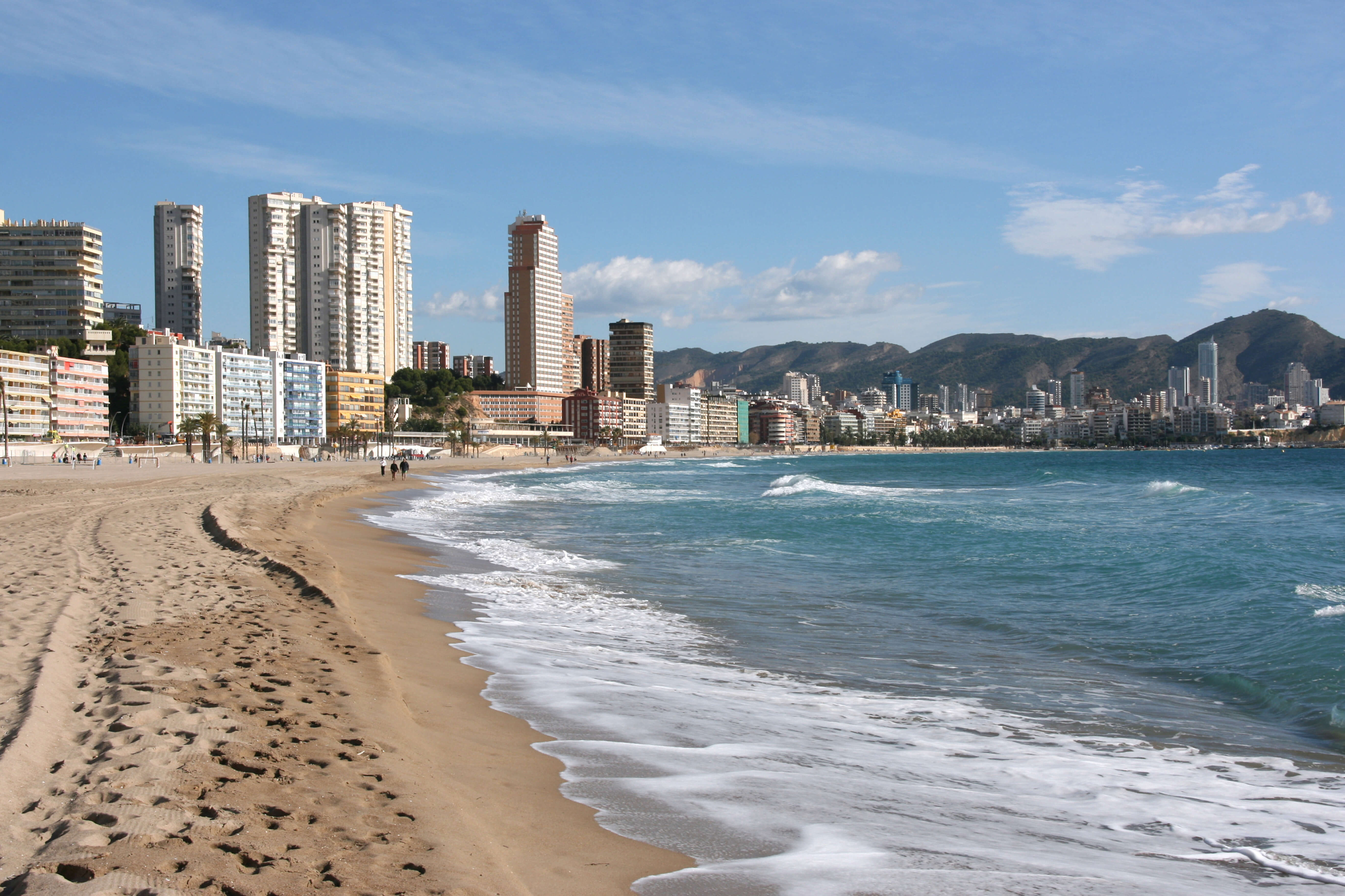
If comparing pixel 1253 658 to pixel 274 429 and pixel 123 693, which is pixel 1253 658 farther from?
pixel 274 429

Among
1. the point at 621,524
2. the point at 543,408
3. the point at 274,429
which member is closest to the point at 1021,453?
the point at 543,408

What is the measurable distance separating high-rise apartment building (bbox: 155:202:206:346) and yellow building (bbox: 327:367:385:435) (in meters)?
23.9

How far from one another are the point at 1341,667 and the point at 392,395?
140046 mm

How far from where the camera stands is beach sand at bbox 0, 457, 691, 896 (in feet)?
10.8

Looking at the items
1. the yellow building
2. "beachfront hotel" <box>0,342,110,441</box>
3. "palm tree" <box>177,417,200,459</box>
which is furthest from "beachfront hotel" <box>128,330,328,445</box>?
"beachfront hotel" <box>0,342,110,441</box>

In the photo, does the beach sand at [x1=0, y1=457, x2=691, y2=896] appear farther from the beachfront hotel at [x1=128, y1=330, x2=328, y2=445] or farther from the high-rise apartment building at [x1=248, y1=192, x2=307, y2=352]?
the high-rise apartment building at [x1=248, y1=192, x2=307, y2=352]

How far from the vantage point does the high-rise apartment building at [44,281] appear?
11012 centimetres

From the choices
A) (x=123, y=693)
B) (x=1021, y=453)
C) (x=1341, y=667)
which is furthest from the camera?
(x=1021, y=453)

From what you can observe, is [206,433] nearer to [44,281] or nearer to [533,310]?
[44,281]

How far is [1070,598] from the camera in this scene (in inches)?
493

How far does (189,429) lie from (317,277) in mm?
63168

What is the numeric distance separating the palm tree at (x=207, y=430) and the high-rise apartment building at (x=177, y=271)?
1922 inches

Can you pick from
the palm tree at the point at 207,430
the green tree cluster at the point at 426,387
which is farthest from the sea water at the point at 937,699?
the green tree cluster at the point at 426,387

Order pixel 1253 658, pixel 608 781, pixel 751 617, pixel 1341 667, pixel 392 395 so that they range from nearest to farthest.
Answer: pixel 608 781 → pixel 1341 667 → pixel 1253 658 → pixel 751 617 → pixel 392 395
